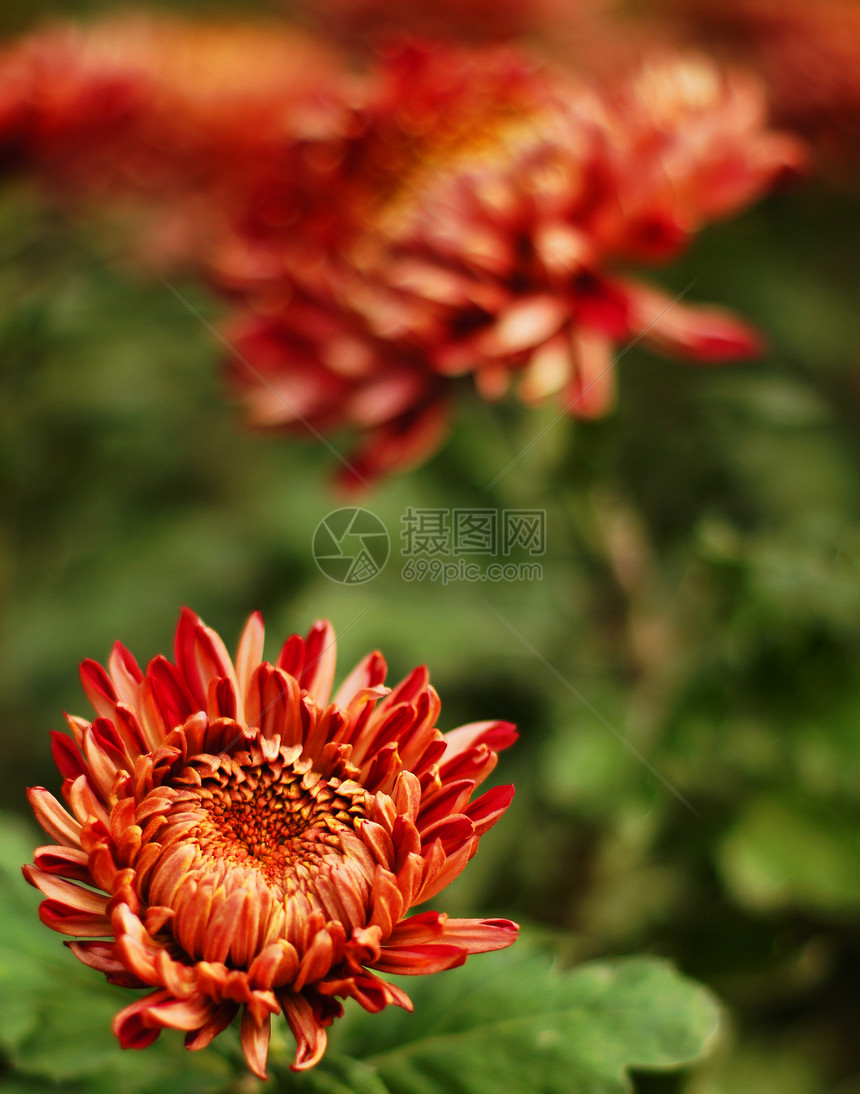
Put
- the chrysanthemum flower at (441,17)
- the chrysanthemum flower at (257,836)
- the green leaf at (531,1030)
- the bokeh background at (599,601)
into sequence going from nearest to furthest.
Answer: the chrysanthemum flower at (257,836) → the green leaf at (531,1030) → the bokeh background at (599,601) → the chrysanthemum flower at (441,17)

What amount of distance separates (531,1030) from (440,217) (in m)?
0.53

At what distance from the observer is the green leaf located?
442 millimetres

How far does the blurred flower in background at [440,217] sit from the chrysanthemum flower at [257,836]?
0.98ft

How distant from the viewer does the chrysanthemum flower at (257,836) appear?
0.34 meters

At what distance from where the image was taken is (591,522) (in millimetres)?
798

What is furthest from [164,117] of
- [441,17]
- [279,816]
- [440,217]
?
[279,816]

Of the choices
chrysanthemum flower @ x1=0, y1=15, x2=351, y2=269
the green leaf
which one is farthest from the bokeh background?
the green leaf

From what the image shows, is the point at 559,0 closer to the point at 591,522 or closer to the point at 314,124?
the point at 314,124

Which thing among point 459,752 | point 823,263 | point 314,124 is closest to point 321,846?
point 459,752

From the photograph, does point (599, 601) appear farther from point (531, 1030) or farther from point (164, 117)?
point (164, 117)

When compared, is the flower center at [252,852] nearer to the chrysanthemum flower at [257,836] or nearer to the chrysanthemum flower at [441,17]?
the chrysanthemum flower at [257,836]

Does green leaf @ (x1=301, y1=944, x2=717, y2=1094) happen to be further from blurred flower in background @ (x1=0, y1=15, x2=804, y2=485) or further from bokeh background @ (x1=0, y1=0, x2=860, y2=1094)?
blurred flower in background @ (x1=0, y1=15, x2=804, y2=485)

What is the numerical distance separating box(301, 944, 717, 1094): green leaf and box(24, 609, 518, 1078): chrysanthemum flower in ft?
0.41

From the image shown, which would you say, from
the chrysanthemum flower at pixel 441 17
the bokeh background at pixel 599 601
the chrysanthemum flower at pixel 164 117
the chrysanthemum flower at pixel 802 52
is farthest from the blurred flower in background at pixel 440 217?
the chrysanthemum flower at pixel 441 17
